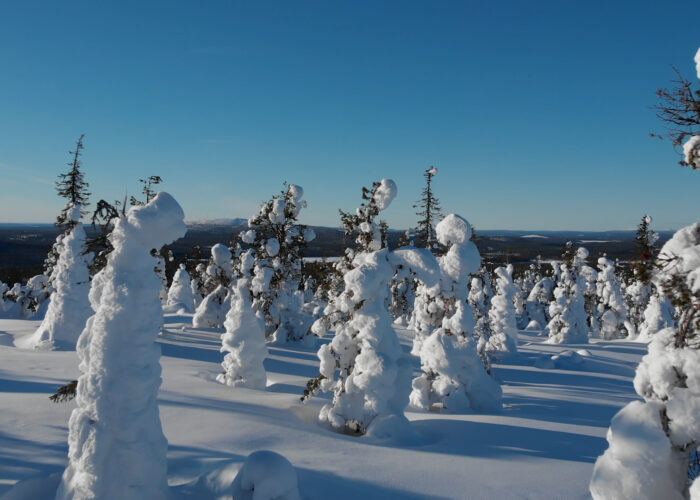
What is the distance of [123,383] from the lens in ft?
18.7

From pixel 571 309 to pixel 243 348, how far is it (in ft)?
94.4

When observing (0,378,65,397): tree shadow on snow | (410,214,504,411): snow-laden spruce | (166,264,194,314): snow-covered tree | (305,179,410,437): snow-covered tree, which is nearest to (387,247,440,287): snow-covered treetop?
(305,179,410,437): snow-covered tree

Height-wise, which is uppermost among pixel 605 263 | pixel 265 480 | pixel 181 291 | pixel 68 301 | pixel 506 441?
pixel 605 263

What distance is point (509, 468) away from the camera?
737 cm

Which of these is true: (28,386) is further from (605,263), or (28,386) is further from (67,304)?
(605,263)

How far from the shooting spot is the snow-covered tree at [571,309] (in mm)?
33844

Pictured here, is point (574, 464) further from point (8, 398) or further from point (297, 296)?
point (297, 296)

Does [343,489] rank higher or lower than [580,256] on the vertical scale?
lower

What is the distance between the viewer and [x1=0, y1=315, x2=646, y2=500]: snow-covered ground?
21.6ft

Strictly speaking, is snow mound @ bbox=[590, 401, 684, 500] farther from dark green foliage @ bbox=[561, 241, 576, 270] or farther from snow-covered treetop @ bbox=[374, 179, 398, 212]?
dark green foliage @ bbox=[561, 241, 576, 270]

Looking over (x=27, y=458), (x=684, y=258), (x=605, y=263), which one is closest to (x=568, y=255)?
(x=605, y=263)

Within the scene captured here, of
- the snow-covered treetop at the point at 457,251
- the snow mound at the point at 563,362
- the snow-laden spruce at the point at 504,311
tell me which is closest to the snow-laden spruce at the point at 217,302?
the snow-covered treetop at the point at 457,251

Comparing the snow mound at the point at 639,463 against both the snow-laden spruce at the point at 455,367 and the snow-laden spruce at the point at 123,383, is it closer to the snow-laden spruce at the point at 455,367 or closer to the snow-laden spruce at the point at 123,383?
the snow-laden spruce at the point at 123,383

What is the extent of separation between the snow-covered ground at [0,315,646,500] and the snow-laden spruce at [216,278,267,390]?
804mm
